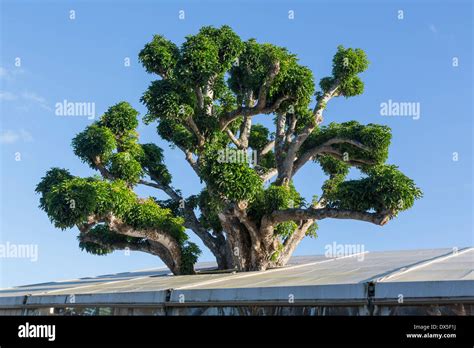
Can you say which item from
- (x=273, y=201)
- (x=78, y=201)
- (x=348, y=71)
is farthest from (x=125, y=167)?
(x=348, y=71)

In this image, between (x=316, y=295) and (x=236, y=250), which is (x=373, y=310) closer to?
(x=316, y=295)

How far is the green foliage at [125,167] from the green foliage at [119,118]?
1468 millimetres

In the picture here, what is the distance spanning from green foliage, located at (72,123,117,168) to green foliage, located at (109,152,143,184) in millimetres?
381

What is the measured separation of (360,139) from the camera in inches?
680

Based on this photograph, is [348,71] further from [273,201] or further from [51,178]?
[51,178]

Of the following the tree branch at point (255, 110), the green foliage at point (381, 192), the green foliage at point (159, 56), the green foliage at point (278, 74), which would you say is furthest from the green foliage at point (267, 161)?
the green foliage at point (381, 192)

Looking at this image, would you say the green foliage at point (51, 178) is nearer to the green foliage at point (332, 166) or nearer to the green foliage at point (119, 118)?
the green foliage at point (119, 118)

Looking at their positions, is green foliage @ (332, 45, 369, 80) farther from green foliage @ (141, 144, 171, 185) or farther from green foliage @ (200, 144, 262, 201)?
green foliage @ (141, 144, 171, 185)

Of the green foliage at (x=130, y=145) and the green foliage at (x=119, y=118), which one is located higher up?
the green foliage at (x=119, y=118)

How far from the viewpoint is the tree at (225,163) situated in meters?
14.7

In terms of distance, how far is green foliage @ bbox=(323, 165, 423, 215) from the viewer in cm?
1388

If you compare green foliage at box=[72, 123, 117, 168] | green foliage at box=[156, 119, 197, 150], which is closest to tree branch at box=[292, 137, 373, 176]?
green foliage at box=[156, 119, 197, 150]

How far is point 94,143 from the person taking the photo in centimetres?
1819
